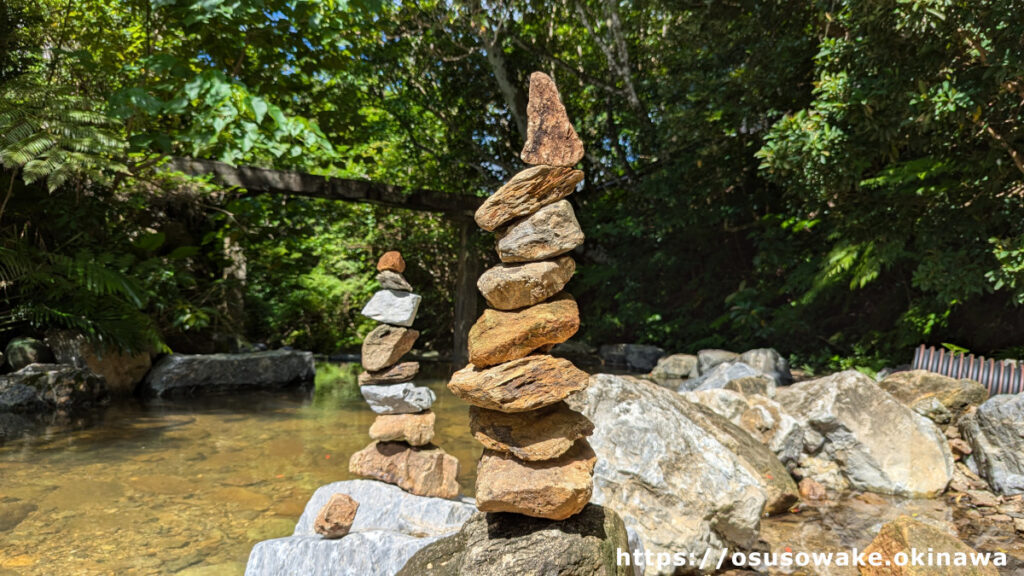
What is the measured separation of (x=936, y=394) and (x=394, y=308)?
5257 millimetres

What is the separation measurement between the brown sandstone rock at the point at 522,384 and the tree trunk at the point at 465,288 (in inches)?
371

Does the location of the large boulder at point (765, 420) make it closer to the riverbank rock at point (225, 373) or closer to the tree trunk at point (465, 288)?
the riverbank rock at point (225, 373)

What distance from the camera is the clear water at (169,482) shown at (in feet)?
10.1

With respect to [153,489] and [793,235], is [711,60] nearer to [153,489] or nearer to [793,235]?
[793,235]

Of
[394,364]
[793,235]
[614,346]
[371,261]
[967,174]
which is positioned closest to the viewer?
[394,364]

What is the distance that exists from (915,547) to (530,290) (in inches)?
81.6

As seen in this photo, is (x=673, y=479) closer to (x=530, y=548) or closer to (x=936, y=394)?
(x=530, y=548)

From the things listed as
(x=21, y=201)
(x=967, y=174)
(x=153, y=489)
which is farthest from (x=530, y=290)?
(x=21, y=201)

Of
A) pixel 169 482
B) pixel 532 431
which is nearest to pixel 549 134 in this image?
pixel 532 431

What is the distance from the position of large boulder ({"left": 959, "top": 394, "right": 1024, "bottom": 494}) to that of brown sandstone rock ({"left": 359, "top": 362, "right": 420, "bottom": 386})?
4404 mm

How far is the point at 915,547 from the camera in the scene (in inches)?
99.7

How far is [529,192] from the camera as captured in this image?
7.63 feet

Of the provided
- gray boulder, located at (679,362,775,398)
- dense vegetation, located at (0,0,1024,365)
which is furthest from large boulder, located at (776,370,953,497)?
dense vegetation, located at (0,0,1024,365)

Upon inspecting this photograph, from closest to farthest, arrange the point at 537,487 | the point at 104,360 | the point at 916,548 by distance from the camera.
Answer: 1. the point at 537,487
2. the point at 916,548
3. the point at 104,360
